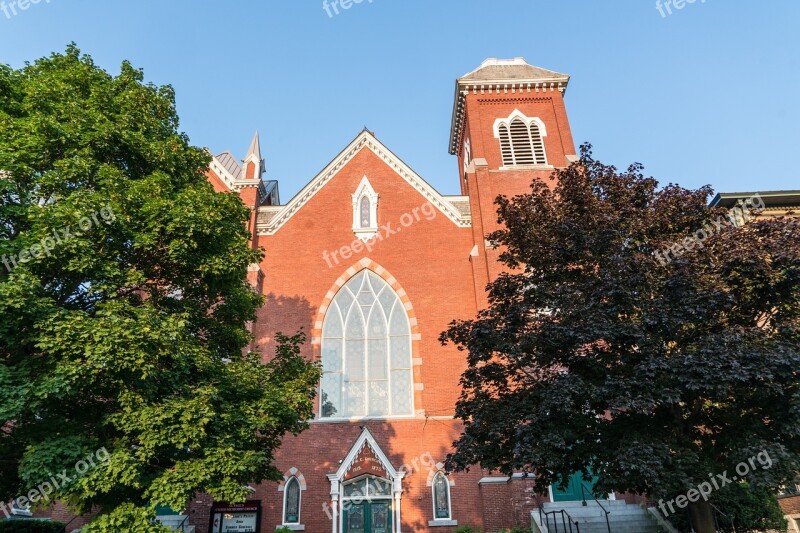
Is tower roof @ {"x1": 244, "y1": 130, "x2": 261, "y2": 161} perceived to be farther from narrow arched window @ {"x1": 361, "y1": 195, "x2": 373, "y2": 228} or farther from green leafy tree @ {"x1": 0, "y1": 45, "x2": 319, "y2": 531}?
green leafy tree @ {"x1": 0, "y1": 45, "x2": 319, "y2": 531}

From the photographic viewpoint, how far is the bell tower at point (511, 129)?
21.4 m

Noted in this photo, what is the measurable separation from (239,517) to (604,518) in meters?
9.81

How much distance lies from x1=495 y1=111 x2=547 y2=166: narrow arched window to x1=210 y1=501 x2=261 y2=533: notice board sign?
15.8 metres

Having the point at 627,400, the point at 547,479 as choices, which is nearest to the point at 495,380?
the point at 547,479

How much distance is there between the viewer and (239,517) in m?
13.8

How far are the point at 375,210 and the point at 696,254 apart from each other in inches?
530

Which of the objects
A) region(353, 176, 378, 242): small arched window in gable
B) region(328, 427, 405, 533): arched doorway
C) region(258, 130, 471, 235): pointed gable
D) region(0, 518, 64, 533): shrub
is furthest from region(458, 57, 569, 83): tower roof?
region(0, 518, 64, 533): shrub

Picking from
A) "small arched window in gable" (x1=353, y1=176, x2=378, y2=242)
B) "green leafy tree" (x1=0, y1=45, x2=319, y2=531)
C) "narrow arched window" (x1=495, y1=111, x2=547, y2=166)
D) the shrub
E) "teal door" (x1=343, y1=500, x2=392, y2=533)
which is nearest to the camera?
"green leafy tree" (x1=0, y1=45, x2=319, y2=531)

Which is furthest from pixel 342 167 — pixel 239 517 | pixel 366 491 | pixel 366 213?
pixel 239 517

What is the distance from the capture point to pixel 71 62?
10688mm

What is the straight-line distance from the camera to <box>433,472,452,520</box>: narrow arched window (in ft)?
53.4

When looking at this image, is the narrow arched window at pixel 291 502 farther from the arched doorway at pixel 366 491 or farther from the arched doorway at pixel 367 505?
the arched doorway at pixel 367 505

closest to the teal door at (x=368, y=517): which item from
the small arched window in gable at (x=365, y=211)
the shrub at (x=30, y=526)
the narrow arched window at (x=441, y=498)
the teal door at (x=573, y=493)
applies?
the narrow arched window at (x=441, y=498)

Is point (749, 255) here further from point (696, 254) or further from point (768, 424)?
point (768, 424)
